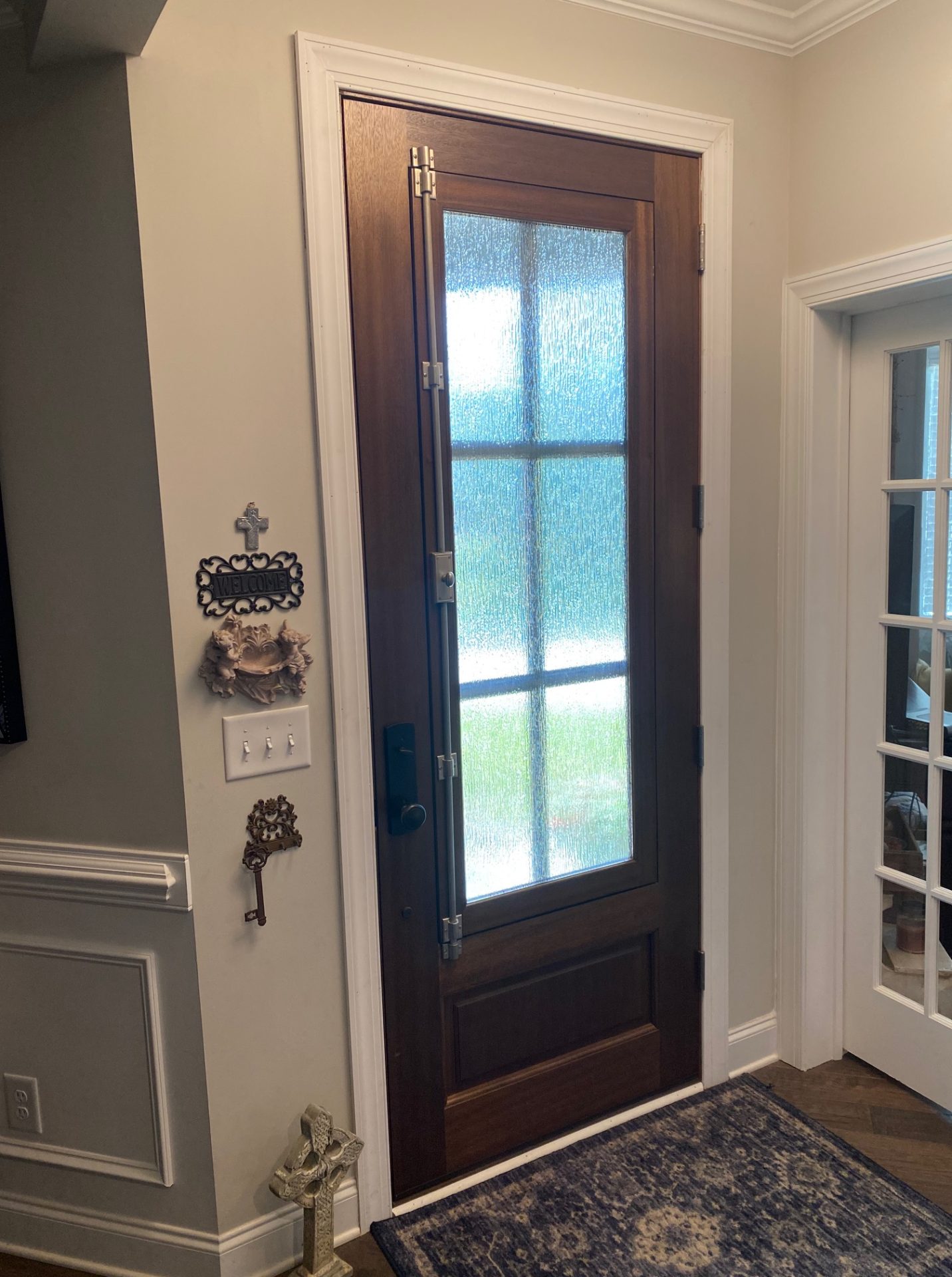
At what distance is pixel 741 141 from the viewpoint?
2221 millimetres

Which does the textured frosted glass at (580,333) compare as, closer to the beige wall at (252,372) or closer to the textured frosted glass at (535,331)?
the textured frosted glass at (535,331)

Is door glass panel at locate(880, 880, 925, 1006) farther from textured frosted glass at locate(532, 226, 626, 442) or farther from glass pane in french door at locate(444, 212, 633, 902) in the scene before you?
textured frosted glass at locate(532, 226, 626, 442)

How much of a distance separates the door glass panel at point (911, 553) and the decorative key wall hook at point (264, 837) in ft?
5.07

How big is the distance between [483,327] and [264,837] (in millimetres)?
1133

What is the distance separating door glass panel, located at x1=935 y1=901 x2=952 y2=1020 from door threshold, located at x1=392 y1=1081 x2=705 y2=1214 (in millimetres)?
637

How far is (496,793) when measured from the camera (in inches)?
82.6

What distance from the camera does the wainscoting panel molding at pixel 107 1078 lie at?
6.00 feet

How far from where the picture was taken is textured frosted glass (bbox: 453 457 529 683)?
78.2 inches

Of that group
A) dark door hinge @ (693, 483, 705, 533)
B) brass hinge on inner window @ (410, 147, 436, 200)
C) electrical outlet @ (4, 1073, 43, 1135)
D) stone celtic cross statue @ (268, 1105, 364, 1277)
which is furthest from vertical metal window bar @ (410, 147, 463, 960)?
electrical outlet @ (4, 1073, 43, 1135)

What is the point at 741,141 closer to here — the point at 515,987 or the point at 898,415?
the point at 898,415

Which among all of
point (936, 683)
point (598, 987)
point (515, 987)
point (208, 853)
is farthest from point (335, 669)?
point (936, 683)

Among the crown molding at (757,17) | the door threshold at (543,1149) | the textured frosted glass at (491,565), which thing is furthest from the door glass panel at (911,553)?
the door threshold at (543,1149)

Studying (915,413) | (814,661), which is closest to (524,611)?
(814,661)

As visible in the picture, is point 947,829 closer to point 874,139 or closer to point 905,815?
point 905,815
